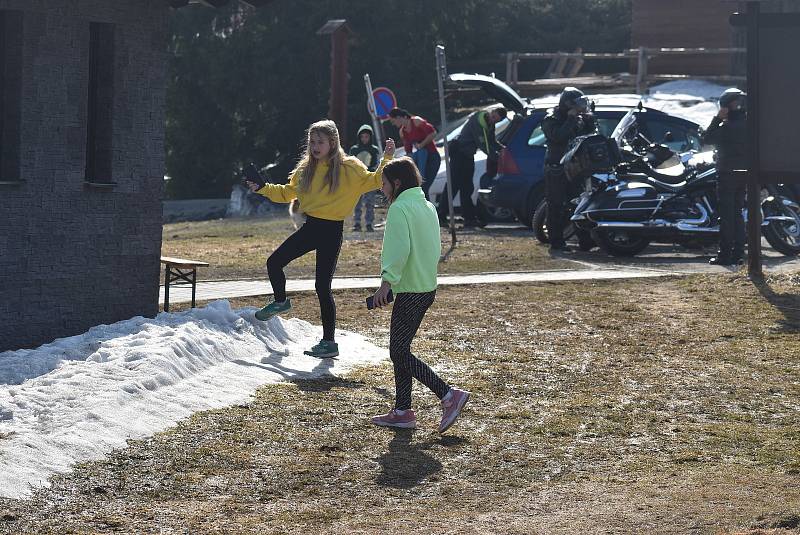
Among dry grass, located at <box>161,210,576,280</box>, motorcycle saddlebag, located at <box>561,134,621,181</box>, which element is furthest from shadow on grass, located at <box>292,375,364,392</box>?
motorcycle saddlebag, located at <box>561,134,621,181</box>

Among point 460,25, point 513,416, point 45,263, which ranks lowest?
point 513,416

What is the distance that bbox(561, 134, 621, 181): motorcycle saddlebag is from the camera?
712 inches

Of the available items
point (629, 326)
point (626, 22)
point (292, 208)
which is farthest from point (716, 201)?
point (626, 22)

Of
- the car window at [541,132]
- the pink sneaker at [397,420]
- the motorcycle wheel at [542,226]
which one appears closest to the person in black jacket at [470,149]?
the car window at [541,132]

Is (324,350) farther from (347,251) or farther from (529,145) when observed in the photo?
(529,145)

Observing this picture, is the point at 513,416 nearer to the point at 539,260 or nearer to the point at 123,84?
the point at 123,84

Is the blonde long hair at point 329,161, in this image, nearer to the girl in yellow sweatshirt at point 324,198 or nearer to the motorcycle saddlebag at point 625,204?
the girl in yellow sweatshirt at point 324,198

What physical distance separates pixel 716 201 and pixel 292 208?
774cm

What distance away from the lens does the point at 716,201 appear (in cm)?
1777

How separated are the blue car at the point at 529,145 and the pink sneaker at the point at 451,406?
11.9 m

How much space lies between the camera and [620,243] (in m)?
18.4

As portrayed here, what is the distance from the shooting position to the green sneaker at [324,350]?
36.6ft

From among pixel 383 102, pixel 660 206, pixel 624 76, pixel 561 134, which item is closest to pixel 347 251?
pixel 561 134

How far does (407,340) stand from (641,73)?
25.8m
